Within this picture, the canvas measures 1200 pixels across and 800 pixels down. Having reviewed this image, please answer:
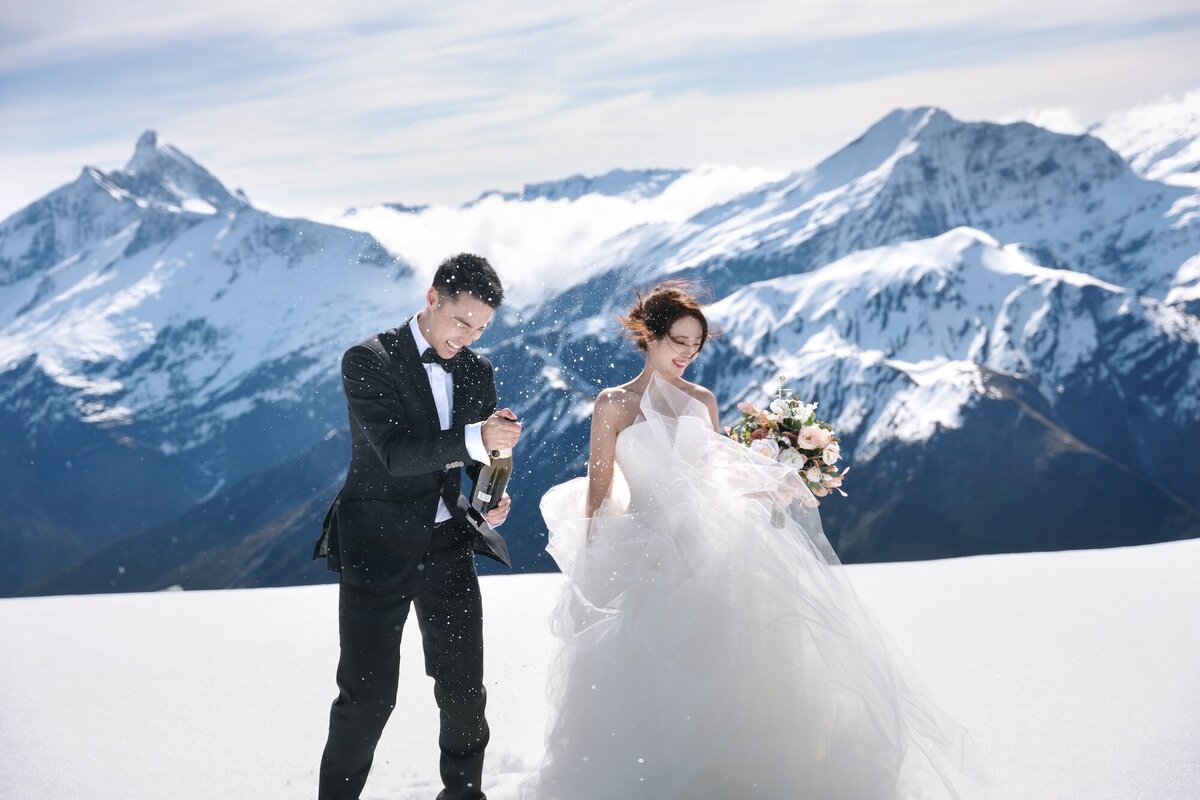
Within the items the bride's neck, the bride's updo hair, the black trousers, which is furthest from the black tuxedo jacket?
the bride's updo hair

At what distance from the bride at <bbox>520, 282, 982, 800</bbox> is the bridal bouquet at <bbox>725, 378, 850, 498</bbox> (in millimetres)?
193

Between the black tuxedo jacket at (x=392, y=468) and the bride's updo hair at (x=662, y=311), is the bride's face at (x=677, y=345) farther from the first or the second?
the black tuxedo jacket at (x=392, y=468)

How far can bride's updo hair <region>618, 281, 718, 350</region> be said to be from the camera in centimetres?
565

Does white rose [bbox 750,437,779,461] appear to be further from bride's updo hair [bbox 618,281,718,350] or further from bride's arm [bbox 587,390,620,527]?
bride's arm [bbox 587,390,620,527]

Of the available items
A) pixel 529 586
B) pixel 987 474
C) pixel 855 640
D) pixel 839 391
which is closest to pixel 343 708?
pixel 855 640

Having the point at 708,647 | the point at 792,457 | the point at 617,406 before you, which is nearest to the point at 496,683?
the point at 617,406

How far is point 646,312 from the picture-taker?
5.75 meters

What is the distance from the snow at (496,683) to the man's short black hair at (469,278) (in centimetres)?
274

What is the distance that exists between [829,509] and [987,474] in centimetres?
2552

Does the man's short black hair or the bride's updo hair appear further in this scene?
the bride's updo hair

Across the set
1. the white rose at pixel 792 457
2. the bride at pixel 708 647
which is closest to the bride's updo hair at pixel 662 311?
the bride at pixel 708 647

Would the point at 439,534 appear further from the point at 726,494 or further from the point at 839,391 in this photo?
the point at 839,391

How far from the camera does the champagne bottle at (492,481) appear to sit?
15.2ft

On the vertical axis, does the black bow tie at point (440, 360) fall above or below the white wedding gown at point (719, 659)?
above
